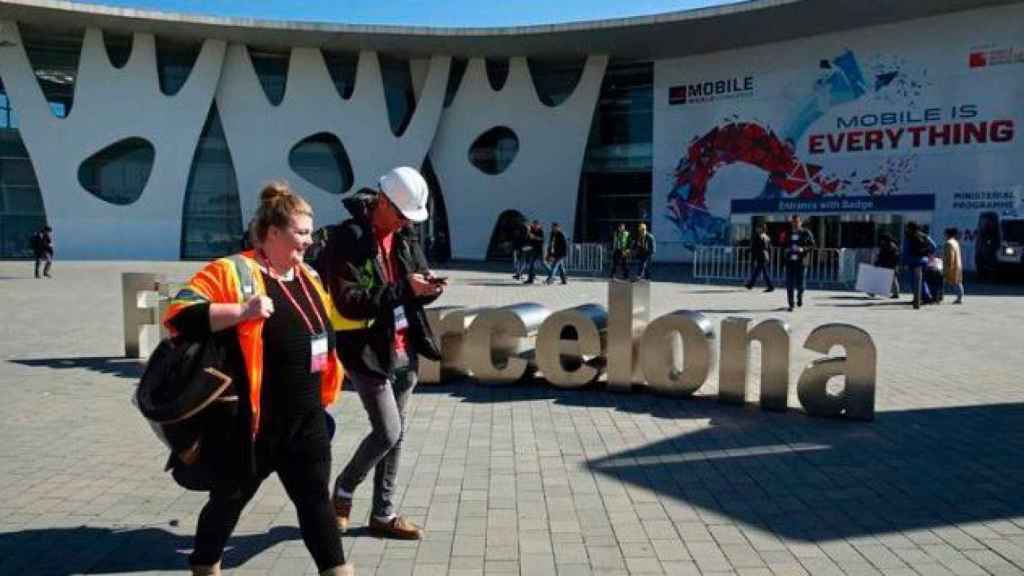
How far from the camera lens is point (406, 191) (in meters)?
3.98

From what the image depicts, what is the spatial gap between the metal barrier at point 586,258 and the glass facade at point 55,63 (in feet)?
70.0

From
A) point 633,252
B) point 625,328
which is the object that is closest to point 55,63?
point 633,252

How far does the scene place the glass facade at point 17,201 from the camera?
1373 inches

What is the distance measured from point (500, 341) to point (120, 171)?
32435mm

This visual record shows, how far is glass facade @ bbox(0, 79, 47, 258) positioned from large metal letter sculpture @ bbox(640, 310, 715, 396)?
1331 inches

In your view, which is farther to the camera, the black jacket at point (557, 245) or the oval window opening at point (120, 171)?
the oval window opening at point (120, 171)

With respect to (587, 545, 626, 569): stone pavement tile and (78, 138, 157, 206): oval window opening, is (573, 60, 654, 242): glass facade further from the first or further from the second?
(587, 545, 626, 569): stone pavement tile

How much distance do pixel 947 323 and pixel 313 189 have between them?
Answer: 2843 cm

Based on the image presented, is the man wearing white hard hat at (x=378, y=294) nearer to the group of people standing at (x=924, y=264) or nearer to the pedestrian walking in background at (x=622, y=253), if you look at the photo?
the group of people standing at (x=924, y=264)

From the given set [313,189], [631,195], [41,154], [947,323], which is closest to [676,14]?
[631,195]

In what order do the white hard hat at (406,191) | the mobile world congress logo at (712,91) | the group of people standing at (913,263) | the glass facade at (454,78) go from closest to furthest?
the white hard hat at (406,191) < the group of people standing at (913,263) < the mobile world congress logo at (712,91) < the glass facade at (454,78)

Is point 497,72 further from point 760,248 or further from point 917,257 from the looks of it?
point 917,257

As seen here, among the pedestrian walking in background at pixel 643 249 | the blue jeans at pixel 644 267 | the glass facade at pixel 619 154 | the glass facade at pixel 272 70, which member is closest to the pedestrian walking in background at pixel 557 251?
the pedestrian walking in background at pixel 643 249

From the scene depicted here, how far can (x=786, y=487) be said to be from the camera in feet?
17.0
